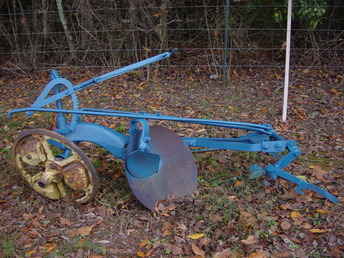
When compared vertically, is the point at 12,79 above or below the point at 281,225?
above

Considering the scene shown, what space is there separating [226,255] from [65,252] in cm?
114

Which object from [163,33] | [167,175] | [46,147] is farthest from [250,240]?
[163,33]

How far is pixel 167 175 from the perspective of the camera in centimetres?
336

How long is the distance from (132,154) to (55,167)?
2.09 ft

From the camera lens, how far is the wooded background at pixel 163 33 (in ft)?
21.8

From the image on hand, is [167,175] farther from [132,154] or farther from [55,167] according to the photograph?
[55,167]

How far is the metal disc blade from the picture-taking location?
10.5 feet

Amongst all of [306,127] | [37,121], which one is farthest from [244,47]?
[37,121]

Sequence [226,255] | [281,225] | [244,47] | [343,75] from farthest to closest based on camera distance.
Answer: [244,47] < [343,75] < [281,225] < [226,255]

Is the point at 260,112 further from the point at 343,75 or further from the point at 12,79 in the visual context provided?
the point at 12,79

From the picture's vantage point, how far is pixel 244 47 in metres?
6.91

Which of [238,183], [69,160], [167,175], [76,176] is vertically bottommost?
[238,183]

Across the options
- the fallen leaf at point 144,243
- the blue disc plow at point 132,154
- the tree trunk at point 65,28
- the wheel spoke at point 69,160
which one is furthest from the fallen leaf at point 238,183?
the tree trunk at point 65,28

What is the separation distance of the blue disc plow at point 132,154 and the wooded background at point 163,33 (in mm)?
3441
